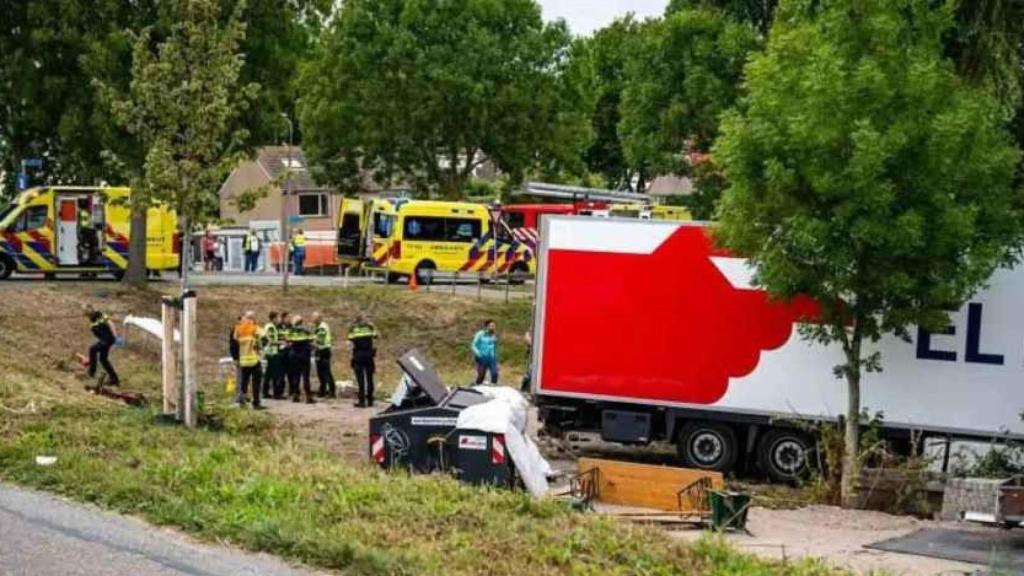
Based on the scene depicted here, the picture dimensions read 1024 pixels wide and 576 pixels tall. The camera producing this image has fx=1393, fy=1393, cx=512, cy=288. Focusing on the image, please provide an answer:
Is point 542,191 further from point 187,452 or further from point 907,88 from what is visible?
point 187,452

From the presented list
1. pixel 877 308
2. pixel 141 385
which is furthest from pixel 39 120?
pixel 877 308

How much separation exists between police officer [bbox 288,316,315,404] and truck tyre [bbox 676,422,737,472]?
7.97 metres

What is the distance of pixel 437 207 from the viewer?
44062mm

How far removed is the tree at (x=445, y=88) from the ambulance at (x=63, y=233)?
18.2m

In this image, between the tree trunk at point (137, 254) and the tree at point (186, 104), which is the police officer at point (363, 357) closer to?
the tree at point (186, 104)

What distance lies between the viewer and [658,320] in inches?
809

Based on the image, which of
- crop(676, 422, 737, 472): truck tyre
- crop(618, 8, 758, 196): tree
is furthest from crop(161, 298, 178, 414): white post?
crop(618, 8, 758, 196): tree

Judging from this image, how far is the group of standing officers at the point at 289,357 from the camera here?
24.2 metres

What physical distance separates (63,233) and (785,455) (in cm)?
2231

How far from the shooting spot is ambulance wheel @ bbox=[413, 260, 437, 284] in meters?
43.0

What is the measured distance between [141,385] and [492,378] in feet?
24.9

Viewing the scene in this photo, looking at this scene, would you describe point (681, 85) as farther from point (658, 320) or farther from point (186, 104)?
point (186, 104)

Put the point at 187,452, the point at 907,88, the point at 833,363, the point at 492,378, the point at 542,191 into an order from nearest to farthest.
A: the point at 187,452
the point at 907,88
the point at 833,363
the point at 492,378
the point at 542,191

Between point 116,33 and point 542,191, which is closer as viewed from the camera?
point 116,33
